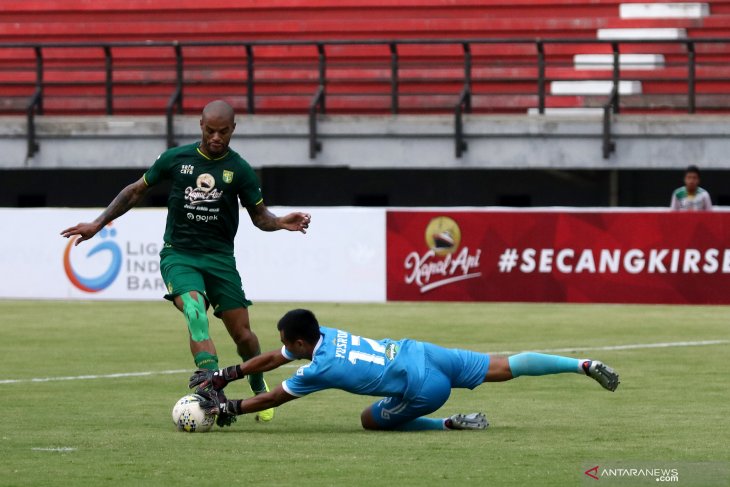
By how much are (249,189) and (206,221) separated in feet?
1.20

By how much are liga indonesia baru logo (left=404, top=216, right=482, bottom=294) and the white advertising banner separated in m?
0.54

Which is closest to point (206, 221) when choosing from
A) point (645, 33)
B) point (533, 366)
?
point (533, 366)

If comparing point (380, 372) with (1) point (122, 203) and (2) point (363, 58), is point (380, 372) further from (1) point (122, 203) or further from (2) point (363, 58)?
(2) point (363, 58)

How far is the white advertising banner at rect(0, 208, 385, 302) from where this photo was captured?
75.2ft

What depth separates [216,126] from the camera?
10.6m

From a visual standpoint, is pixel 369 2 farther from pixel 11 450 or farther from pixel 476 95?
pixel 11 450

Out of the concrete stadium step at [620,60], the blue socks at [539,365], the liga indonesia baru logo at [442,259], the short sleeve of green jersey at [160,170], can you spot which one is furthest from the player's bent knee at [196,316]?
the concrete stadium step at [620,60]

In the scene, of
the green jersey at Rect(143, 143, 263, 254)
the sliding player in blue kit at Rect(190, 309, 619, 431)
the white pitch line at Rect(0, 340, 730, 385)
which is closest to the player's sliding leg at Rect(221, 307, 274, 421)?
the green jersey at Rect(143, 143, 263, 254)

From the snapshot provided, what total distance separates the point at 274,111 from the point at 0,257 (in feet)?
22.1

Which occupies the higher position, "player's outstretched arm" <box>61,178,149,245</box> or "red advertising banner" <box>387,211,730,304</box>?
"player's outstretched arm" <box>61,178,149,245</box>

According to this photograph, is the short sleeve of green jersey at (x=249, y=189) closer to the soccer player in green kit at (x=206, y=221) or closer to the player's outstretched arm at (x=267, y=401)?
the soccer player in green kit at (x=206, y=221)

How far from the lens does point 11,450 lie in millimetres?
8898

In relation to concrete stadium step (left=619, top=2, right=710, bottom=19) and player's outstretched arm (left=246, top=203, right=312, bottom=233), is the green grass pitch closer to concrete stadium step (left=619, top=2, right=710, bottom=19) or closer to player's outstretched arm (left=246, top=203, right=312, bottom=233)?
player's outstretched arm (left=246, top=203, right=312, bottom=233)

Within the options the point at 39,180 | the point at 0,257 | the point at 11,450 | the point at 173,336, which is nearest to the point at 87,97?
the point at 39,180
